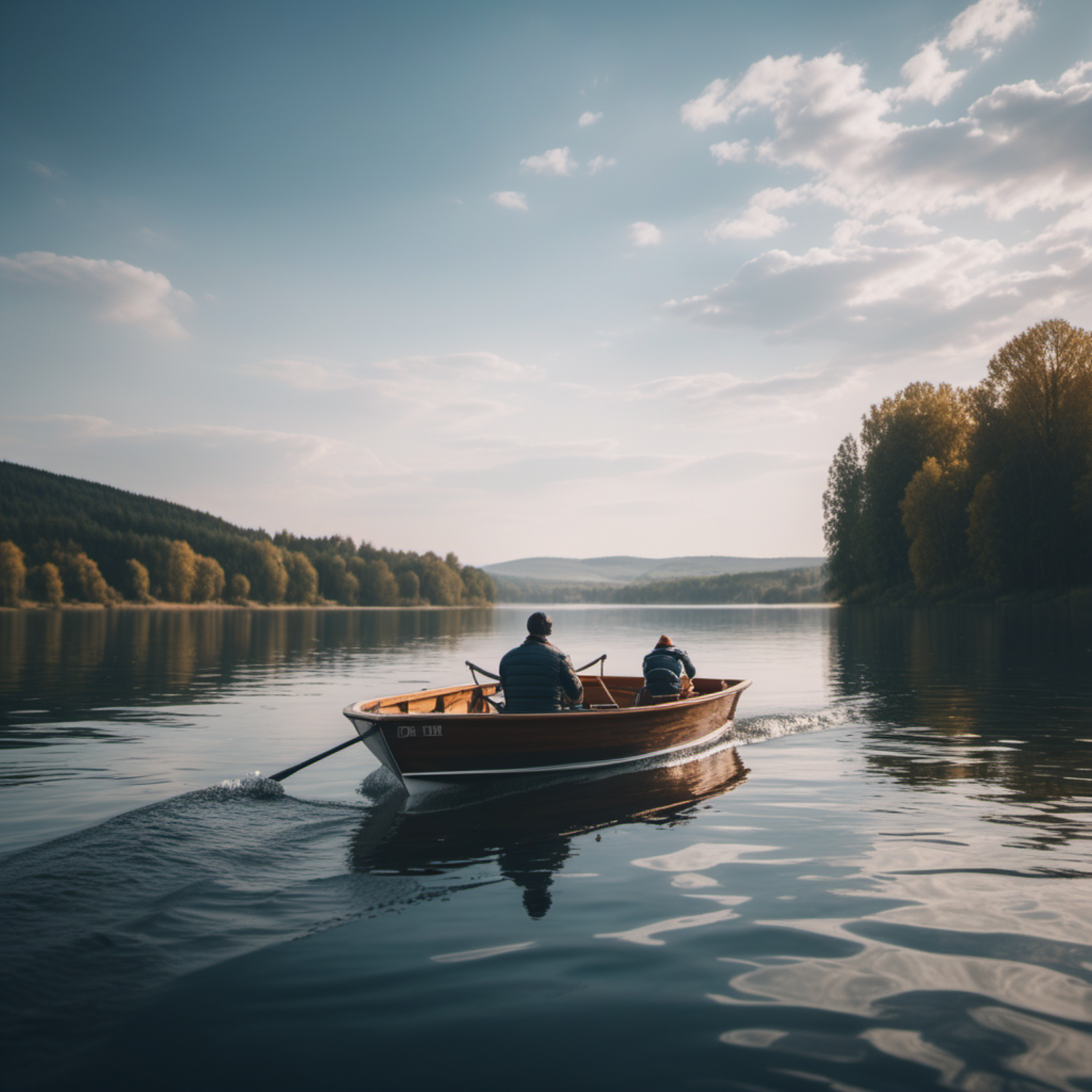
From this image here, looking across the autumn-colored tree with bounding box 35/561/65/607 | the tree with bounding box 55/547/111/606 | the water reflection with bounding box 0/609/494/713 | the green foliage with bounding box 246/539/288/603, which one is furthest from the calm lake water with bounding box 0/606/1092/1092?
the green foliage with bounding box 246/539/288/603

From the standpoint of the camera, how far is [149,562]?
13750cm

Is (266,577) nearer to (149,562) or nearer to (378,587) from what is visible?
(149,562)

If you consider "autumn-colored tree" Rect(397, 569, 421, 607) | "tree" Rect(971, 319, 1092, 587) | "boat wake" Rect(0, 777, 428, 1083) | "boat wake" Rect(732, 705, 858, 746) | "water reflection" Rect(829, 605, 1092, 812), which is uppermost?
"tree" Rect(971, 319, 1092, 587)

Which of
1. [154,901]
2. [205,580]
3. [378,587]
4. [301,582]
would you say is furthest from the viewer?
[378,587]

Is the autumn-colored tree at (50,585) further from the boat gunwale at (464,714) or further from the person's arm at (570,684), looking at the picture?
the person's arm at (570,684)

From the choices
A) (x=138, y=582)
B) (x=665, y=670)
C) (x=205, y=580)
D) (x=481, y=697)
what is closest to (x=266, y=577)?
(x=205, y=580)

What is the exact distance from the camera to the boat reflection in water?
787cm

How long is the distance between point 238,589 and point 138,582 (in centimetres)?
1775

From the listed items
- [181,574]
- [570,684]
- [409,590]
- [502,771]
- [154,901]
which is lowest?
[154,901]

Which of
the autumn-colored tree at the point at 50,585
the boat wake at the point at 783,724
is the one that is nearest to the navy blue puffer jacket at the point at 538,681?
the boat wake at the point at 783,724

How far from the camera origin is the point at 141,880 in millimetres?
7105

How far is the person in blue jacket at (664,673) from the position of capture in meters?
14.2

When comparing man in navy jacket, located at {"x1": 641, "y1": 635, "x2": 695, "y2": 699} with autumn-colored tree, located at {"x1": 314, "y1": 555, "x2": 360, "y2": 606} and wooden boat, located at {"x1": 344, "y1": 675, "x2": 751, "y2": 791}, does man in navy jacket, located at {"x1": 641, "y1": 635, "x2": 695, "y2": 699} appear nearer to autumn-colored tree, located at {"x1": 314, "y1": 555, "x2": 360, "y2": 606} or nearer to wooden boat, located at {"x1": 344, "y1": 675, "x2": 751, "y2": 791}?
wooden boat, located at {"x1": 344, "y1": 675, "x2": 751, "y2": 791}

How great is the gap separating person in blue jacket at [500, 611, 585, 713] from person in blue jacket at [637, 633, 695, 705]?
9.88 feet
